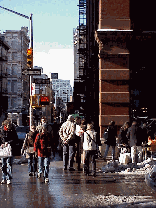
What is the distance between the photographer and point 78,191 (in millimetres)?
12805

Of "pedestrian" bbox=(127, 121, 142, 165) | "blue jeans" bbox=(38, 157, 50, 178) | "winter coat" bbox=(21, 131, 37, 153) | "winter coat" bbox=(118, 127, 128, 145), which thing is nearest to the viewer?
"blue jeans" bbox=(38, 157, 50, 178)

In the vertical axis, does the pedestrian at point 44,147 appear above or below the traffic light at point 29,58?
below

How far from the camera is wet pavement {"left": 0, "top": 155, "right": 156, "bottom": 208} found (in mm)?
11041

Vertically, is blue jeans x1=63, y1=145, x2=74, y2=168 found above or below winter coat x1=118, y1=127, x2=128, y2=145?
below

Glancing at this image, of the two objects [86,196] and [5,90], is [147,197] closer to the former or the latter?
[86,196]

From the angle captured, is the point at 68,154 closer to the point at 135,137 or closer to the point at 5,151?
the point at 135,137

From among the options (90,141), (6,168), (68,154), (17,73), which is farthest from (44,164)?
(17,73)

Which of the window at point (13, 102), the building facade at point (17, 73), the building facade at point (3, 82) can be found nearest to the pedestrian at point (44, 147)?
the building facade at point (3, 82)

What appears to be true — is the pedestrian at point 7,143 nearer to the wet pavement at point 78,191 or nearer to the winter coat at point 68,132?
the wet pavement at point 78,191

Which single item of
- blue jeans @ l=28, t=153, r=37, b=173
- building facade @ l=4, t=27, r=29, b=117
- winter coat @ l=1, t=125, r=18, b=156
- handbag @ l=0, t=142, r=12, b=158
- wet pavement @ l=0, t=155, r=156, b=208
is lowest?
wet pavement @ l=0, t=155, r=156, b=208

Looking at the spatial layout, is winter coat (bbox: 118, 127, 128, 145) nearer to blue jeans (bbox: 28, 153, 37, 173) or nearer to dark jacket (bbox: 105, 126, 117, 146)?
dark jacket (bbox: 105, 126, 117, 146)

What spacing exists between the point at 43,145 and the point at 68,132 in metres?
3.84

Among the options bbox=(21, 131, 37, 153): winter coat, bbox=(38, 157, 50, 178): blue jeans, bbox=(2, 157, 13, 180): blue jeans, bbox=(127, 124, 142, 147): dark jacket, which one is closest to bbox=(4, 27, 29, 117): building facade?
bbox=(127, 124, 142, 147): dark jacket

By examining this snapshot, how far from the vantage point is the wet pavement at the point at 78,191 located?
11041mm
